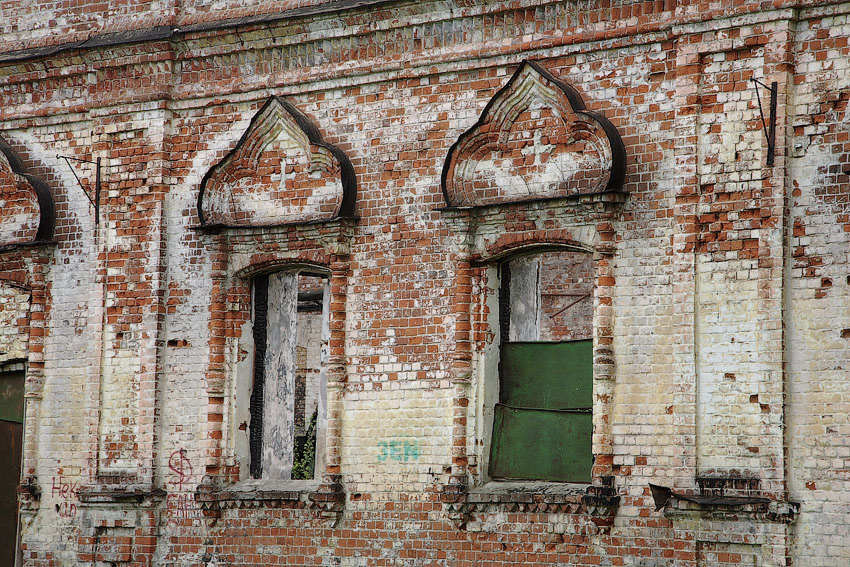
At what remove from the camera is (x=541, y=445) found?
1012 centimetres

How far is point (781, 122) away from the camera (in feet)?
29.8

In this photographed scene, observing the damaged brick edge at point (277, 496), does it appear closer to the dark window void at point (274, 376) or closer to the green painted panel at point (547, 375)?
the dark window void at point (274, 376)

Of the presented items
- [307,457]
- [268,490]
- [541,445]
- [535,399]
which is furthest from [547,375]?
[307,457]

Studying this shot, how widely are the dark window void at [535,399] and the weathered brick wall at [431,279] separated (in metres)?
0.19

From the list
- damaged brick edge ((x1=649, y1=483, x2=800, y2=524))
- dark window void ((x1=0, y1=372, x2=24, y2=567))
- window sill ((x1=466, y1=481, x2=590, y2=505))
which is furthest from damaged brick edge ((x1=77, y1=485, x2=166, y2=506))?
damaged brick edge ((x1=649, y1=483, x2=800, y2=524))

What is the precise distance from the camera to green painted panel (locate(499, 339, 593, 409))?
10.0 meters

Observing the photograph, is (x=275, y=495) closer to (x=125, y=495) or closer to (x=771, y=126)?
(x=125, y=495)

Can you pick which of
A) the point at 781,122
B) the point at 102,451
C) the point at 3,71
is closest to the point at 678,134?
the point at 781,122

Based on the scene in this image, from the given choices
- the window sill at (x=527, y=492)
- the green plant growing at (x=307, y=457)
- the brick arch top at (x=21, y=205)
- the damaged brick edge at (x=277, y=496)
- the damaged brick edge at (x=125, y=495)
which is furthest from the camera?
the green plant growing at (x=307, y=457)

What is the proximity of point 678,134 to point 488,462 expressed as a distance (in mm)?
2948

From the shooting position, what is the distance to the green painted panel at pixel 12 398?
496 inches

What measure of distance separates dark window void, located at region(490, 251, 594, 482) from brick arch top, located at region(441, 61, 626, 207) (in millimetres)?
599

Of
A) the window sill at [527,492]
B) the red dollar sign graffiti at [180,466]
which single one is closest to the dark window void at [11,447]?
the red dollar sign graffiti at [180,466]

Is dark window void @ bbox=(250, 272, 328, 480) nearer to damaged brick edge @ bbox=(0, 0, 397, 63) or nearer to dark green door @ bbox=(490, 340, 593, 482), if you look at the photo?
dark green door @ bbox=(490, 340, 593, 482)
